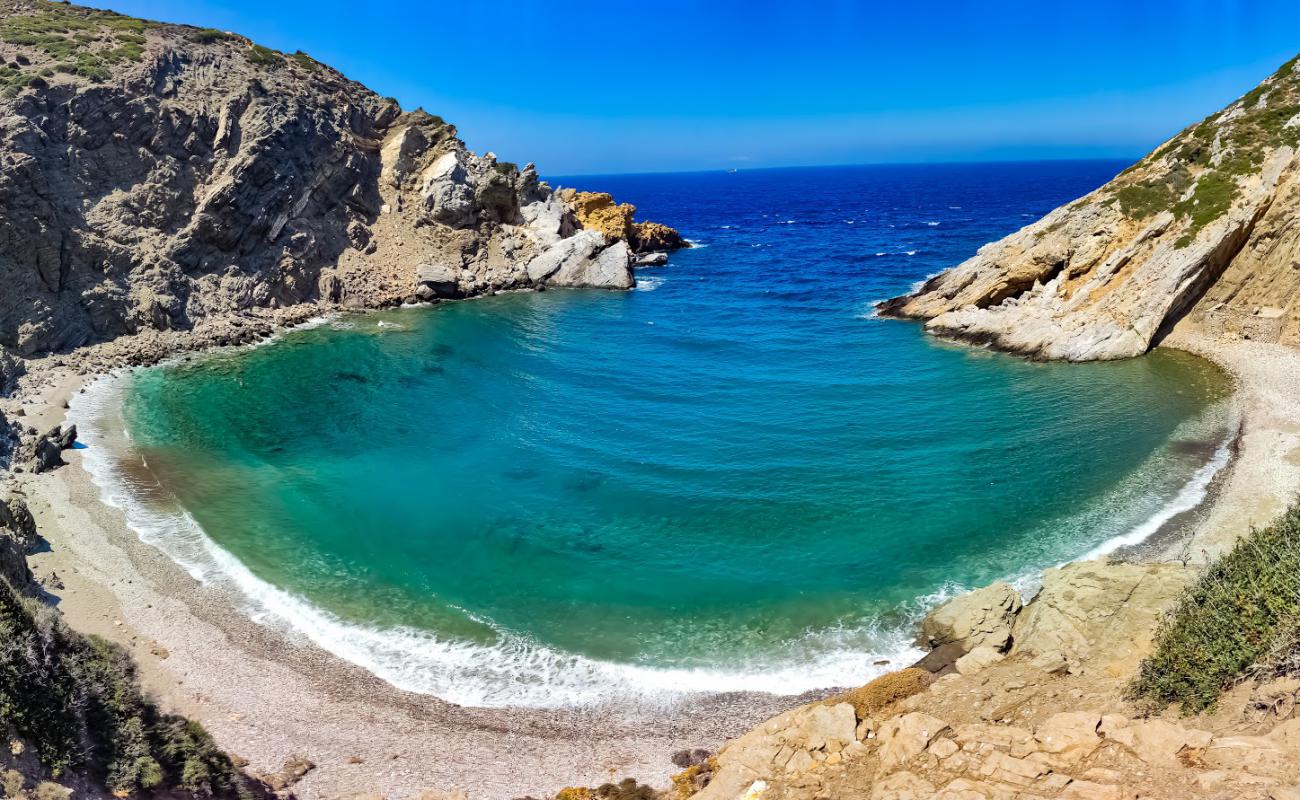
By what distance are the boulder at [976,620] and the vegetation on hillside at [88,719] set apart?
17.5 metres

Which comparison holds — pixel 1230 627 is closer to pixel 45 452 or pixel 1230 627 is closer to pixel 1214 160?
pixel 45 452

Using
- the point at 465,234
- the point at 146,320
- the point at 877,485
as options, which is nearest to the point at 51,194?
the point at 146,320

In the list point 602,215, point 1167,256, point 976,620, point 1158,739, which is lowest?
point 976,620

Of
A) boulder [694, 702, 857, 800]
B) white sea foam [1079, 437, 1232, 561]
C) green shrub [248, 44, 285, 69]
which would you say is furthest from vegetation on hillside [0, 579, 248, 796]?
green shrub [248, 44, 285, 69]

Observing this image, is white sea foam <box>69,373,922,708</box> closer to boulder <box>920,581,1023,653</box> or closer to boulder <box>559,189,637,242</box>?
boulder <box>920,581,1023,653</box>

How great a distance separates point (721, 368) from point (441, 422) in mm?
18832

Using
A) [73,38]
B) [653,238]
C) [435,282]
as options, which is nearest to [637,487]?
[435,282]

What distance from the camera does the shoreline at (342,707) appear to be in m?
18.0

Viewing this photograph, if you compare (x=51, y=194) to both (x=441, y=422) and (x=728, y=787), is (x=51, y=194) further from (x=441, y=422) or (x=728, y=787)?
(x=728, y=787)

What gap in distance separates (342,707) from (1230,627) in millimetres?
19930

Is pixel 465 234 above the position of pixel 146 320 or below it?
above

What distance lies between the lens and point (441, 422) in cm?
4172

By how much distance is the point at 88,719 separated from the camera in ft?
48.6

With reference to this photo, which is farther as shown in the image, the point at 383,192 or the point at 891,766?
the point at 383,192
